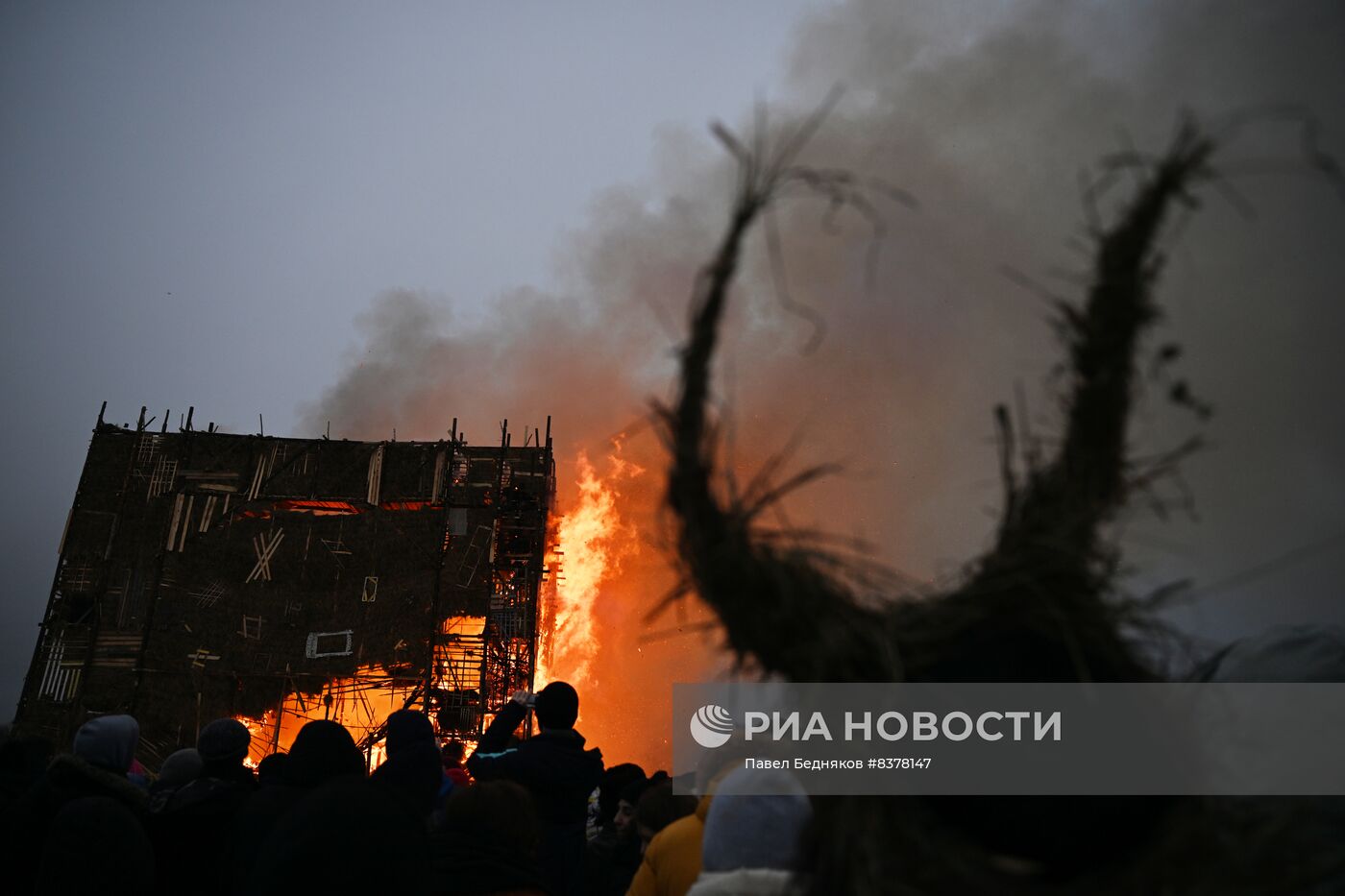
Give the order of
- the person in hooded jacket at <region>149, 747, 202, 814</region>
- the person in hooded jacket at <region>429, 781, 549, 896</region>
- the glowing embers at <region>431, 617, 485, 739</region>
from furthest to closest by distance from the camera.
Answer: the glowing embers at <region>431, 617, 485, 739</region>, the person in hooded jacket at <region>149, 747, 202, 814</region>, the person in hooded jacket at <region>429, 781, 549, 896</region>

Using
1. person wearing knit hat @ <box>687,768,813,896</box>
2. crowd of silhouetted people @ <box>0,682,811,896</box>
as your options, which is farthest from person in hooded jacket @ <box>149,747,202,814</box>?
person wearing knit hat @ <box>687,768,813,896</box>

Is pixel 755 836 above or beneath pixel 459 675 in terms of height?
beneath

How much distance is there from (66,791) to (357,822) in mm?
2540

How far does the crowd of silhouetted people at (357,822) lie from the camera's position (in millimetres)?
2479

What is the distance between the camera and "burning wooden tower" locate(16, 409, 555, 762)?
27.6 meters

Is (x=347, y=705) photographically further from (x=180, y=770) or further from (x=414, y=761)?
(x=414, y=761)

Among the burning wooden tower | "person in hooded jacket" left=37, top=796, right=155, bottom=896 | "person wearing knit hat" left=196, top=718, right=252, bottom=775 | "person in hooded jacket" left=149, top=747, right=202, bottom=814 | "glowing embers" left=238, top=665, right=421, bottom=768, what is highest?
the burning wooden tower

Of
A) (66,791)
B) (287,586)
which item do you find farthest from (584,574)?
(66,791)

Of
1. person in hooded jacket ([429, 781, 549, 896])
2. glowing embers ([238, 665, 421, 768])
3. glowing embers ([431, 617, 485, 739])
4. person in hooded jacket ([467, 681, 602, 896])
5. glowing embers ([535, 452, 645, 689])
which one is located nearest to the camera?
person in hooded jacket ([429, 781, 549, 896])

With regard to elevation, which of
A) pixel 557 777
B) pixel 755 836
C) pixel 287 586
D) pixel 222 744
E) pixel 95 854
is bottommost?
pixel 95 854

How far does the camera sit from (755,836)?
234 centimetres

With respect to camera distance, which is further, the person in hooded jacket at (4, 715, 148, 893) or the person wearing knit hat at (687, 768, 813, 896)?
the person in hooded jacket at (4, 715, 148, 893)

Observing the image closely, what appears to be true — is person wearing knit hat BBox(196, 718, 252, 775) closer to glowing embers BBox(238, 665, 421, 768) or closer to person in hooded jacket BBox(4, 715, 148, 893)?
person in hooded jacket BBox(4, 715, 148, 893)

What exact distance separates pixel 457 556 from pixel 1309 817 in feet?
96.0
